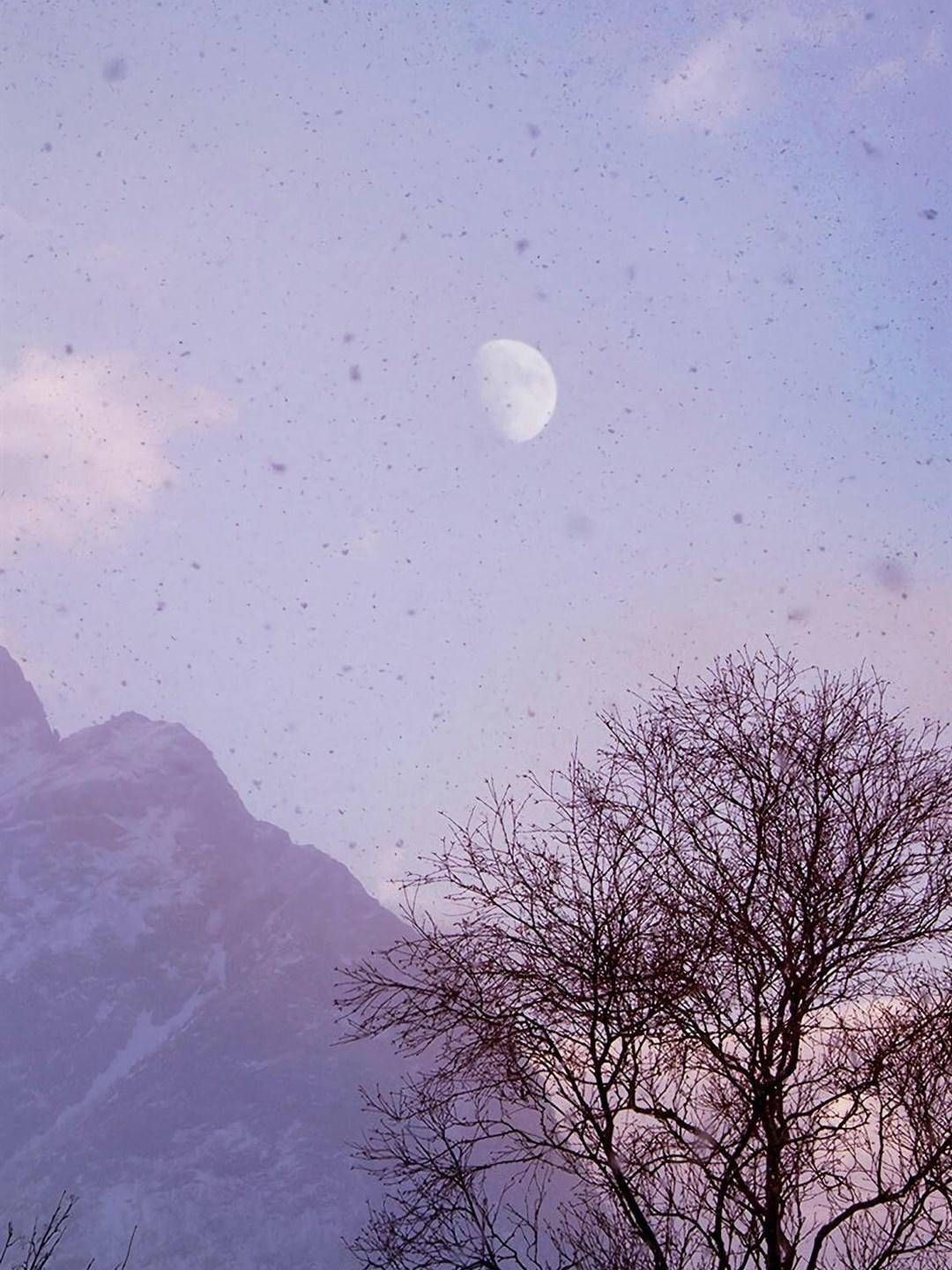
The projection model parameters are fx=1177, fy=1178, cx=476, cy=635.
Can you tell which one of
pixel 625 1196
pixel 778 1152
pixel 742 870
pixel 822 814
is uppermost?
pixel 822 814

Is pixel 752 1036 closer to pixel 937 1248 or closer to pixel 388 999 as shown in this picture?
pixel 937 1248

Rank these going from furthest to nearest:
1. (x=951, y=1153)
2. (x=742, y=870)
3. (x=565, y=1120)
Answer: (x=742, y=870) < (x=565, y=1120) < (x=951, y=1153)

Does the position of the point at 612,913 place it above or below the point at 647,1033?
above

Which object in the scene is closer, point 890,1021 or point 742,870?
point 890,1021

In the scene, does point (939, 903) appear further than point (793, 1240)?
Yes

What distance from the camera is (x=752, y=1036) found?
818 centimetres

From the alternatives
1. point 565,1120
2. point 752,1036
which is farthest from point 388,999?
point 752,1036

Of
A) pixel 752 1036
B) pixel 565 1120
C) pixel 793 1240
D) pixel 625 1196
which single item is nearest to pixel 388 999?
pixel 565 1120

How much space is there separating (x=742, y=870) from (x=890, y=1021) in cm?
148

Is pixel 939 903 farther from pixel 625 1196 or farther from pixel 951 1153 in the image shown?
pixel 625 1196

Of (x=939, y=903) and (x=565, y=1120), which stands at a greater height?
(x=939, y=903)

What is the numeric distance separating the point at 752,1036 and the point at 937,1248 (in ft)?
6.02

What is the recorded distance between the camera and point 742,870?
8.79m

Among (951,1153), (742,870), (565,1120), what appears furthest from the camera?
(742,870)
